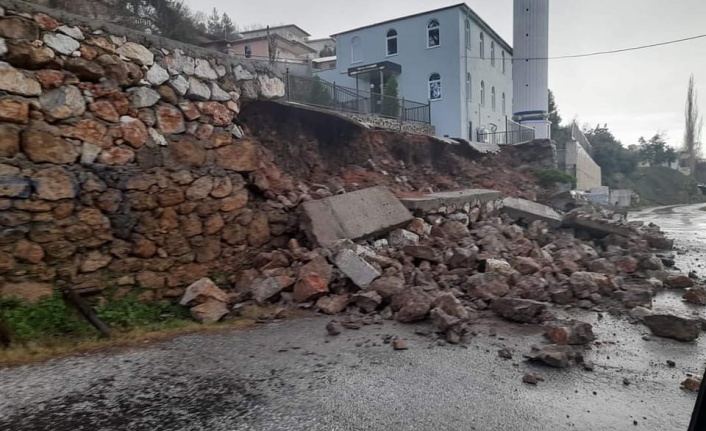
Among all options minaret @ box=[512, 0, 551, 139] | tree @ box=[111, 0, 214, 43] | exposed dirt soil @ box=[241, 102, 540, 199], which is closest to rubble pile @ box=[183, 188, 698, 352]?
exposed dirt soil @ box=[241, 102, 540, 199]

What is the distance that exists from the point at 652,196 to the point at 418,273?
35377 mm

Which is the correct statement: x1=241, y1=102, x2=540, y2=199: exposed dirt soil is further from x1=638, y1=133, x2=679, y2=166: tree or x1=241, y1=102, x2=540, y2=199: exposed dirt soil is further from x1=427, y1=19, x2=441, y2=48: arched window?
x1=638, y1=133, x2=679, y2=166: tree

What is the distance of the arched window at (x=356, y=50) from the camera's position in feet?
85.3

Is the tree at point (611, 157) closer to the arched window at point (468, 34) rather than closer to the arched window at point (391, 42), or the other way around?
the arched window at point (468, 34)

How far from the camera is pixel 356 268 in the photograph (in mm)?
4863

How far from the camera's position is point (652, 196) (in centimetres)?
3266

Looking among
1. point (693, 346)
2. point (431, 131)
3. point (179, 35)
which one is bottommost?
point (693, 346)

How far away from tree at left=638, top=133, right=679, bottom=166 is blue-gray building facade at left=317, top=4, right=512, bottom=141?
78.0 feet

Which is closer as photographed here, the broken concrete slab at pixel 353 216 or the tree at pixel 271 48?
the broken concrete slab at pixel 353 216

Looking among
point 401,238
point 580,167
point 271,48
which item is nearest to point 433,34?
point 271,48

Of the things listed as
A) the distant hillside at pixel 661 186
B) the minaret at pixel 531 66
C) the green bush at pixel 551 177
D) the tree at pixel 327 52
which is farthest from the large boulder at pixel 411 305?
the tree at pixel 327 52

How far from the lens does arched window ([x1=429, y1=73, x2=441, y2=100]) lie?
23.4 meters

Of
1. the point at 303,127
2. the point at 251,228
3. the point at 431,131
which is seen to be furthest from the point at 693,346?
the point at 431,131

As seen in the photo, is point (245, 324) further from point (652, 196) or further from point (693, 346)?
point (652, 196)
